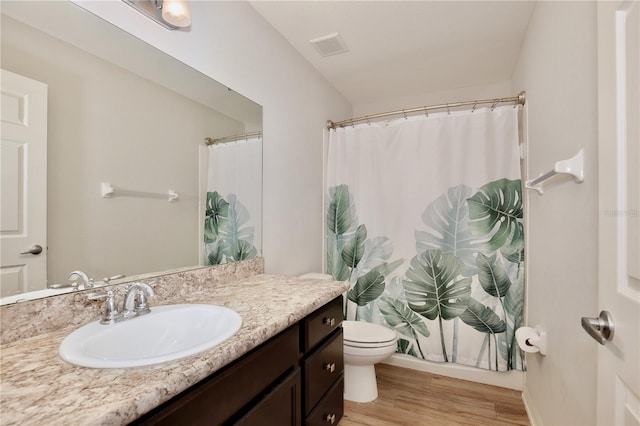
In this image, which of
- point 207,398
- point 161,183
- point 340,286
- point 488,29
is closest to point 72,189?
point 161,183

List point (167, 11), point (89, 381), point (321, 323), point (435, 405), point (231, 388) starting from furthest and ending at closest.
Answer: point (435, 405) < point (321, 323) < point (167, 11) < point (231, 388) < point (89, 381)

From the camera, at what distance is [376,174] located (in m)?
2.38

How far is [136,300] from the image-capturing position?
101cm

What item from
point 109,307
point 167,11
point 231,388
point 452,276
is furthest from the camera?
point 452,276

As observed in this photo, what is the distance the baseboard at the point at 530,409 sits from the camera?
1603 mm

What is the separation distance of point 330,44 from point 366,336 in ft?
6.62

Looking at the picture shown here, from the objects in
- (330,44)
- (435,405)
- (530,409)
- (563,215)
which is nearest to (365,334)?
(435,405)

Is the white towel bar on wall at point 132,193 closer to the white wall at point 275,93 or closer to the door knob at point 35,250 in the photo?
the door knob at point 35,250

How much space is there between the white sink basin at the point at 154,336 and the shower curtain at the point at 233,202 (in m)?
0.43

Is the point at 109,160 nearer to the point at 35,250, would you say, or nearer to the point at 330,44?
the point at 35,250

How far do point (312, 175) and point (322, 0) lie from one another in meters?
1.16

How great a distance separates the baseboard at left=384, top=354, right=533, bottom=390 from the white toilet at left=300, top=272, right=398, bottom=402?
39 centimetres

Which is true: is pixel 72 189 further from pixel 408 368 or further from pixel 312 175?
pixel 408 368

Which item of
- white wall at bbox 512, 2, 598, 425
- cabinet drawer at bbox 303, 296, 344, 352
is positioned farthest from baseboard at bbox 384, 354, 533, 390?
cabinet drawer at bbox 303, 296, 344, 352
